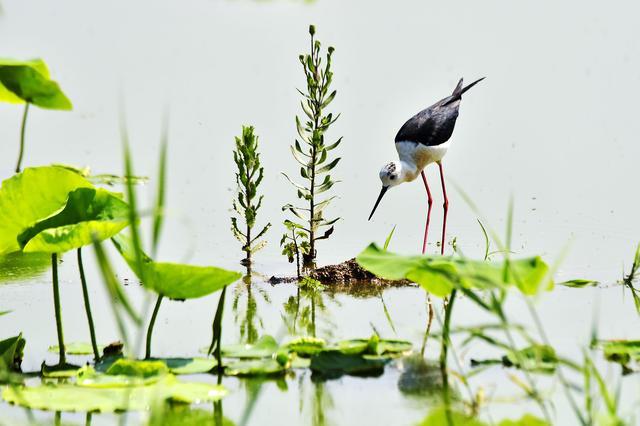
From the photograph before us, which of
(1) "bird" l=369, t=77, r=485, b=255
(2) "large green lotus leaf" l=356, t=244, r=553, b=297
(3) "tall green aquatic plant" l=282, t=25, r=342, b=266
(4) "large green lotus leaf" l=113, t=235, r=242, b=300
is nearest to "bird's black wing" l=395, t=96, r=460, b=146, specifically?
(1) "bird" l=369, t=77, r=485, b=255

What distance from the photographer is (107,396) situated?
3.23 meters

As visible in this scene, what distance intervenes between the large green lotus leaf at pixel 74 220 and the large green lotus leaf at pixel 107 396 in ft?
Answer: 1.48

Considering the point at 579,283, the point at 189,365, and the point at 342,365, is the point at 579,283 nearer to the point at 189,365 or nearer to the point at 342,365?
the point at 342,365

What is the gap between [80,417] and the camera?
325 cm

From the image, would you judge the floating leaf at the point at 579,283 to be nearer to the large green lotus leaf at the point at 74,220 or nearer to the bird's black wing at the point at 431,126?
the bird's black wing at the point at 431,126

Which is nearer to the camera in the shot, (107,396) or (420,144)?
→ (107,396)

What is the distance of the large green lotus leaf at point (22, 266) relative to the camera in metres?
5.19

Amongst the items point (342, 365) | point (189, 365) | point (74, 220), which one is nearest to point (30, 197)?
point (74, 220)

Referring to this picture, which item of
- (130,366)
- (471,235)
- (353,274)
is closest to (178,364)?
(130,366)

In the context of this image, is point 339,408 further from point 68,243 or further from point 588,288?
point 588,288

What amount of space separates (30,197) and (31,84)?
0.42 m

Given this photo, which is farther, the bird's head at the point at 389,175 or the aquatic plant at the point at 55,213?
the bird's head at the point at 389,175

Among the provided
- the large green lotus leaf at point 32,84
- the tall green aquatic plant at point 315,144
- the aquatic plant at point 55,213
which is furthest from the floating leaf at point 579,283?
the large green lotus leaf at point 32,84

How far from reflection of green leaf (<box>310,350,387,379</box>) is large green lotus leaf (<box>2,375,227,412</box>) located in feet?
1.25
